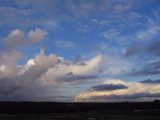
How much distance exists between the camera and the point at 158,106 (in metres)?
192

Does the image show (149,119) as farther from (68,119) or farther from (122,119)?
(68,119)

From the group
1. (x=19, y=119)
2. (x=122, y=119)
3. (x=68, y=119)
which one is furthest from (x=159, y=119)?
(x=19, y=119)

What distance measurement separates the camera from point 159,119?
96500mm

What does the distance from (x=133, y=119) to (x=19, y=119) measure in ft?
107

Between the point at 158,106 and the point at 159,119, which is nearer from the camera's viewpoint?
the point at 159,119

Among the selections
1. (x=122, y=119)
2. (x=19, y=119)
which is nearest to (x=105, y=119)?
(x=122, y=119)

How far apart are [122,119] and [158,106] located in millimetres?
101039

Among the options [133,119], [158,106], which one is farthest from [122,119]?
[158,106]

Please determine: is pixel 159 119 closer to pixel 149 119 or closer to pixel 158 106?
pixel 149 119

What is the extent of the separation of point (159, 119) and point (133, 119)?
23.6 feet

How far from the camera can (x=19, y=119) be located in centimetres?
10044

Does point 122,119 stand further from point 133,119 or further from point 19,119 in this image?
point 19,119

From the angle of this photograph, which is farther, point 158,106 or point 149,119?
point 158,106

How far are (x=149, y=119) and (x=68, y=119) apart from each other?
74.7 ft
